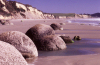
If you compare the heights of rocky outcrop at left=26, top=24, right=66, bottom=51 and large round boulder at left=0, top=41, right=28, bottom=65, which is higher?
large round boulder at left=0, top=41, right=28, bottom=65

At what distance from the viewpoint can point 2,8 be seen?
51594 millimetres

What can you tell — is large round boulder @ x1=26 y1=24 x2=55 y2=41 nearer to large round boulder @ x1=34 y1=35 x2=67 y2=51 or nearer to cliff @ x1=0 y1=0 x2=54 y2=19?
large round boulder @ x1=34 y1=35 x2=67 y2=51

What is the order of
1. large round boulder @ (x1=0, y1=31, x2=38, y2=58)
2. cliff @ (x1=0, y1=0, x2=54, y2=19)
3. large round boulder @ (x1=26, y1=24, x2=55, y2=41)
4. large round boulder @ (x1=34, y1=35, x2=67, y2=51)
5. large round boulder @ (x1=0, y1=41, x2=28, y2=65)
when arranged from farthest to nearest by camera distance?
1. cliff @ (x1=0, y1=0, x2=54, y2=19)
2. large round boulder @ (x1=26, y1=24, x2=55, y2=41)
3. large round boulder @ (x1=34, y1=35, x2=67, y2=51)
4. large round boulder @ (x1=0, y1=31, x2=38, y2=58)
5. large round boulder @ (x1=0, y1=41, x2=28, y2=65)

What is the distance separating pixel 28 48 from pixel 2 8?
49409 mm

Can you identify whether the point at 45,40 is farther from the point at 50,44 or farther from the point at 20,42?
the point at 20,42

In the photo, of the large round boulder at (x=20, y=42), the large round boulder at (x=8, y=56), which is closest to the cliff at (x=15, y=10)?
the large round boulder at (x=20, y=42)

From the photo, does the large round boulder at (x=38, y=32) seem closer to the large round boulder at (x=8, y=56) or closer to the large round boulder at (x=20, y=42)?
the large round boulder at (x=20, y=42)

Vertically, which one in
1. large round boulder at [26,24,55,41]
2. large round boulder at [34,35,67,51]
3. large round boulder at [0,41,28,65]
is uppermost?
large round boulder at [0,41,28,65]

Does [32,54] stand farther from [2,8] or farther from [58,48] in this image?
[2,8]

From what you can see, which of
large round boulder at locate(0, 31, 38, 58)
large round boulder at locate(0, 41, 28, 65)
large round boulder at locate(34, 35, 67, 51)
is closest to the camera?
large round boulder at locate(0, 41, 28, 65)

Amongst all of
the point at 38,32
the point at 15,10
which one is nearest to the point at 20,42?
the point at 38,32

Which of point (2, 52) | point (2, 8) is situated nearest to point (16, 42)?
point (2, 52)

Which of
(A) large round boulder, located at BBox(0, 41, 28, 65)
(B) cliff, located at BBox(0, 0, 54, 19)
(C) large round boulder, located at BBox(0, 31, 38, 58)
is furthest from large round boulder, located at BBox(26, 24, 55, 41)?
(B) cliff, located at BBox(0, 0, 54, 19)

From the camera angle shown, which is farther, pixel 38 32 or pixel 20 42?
pixel 38 32
